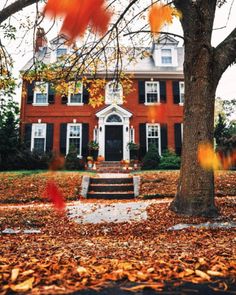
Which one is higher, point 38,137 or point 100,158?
point 38,137

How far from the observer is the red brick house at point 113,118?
731 inches

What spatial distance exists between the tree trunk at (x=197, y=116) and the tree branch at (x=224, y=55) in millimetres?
112

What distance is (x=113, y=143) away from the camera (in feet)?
60.9

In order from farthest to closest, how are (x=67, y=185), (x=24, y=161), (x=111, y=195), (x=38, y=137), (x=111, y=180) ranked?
1. (x=38, y=137)
2. (x=24, y=161)
3. (x=111, y=180)
4. (x=67, y=185)
5. (x=111, y=195)

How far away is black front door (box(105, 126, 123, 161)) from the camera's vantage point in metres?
18.4

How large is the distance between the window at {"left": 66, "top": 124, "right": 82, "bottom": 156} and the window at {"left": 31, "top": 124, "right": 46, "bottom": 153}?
1614 mm

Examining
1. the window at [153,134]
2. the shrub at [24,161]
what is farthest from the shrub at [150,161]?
the shrub at [24,161]

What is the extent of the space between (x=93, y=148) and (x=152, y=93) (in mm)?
5765

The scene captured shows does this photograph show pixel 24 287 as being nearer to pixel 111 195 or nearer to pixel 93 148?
pixel 111 195

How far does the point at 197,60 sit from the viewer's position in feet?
18.4

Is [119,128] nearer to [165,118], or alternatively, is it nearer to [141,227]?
[165,118]

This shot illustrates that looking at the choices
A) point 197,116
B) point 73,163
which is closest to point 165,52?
point 73,163

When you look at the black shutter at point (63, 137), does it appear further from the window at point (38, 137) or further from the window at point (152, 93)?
the window at point (152, 93)

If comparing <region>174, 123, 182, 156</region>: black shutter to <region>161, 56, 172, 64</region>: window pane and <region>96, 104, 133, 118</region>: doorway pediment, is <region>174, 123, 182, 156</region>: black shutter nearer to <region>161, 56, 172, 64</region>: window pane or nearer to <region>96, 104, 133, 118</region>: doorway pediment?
<region>96, 104, 133, 118</region>: doorway pediment
